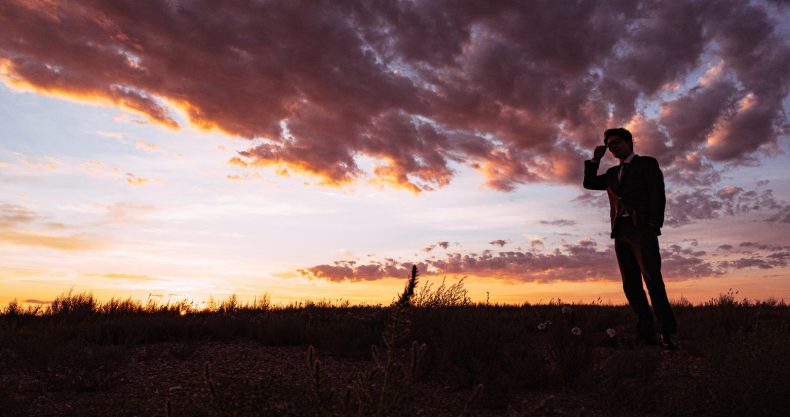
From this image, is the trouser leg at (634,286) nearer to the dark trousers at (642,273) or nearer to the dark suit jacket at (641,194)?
the dark trousers at (642,273)

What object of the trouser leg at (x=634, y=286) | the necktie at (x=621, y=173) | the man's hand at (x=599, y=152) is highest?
the man's hand at (x=599, y=152)

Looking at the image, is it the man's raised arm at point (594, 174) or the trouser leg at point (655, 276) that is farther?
the man's raised arm at point (594, 174)

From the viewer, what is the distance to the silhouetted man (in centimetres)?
760

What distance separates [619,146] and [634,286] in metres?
1.96

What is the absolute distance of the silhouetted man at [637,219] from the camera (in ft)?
24.9

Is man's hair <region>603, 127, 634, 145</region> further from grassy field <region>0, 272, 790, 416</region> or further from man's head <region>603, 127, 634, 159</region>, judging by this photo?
grassy field <region>0, 272, 790, 416</region>

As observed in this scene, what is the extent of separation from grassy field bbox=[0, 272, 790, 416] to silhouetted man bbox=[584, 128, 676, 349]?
50 centimetres

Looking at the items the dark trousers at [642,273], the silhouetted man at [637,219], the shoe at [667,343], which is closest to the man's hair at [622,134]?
the silhouetted man at [637,219]

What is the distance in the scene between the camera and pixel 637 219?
25.2 feet

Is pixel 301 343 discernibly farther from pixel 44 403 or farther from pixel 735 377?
pixel 735 377

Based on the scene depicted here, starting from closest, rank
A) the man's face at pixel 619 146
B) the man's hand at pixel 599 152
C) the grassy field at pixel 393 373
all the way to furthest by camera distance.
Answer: the grassy field at pixel 393 373, the man's face at pixel 619 146, the man's hand at pixel 599 152

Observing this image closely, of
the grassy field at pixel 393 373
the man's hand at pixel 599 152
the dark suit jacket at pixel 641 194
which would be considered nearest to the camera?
the grassy field at pixel 393 373

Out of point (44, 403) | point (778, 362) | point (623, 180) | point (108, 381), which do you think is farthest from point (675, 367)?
point (44, 403)

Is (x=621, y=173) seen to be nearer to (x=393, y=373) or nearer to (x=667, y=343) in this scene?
(x=667, y=343)
